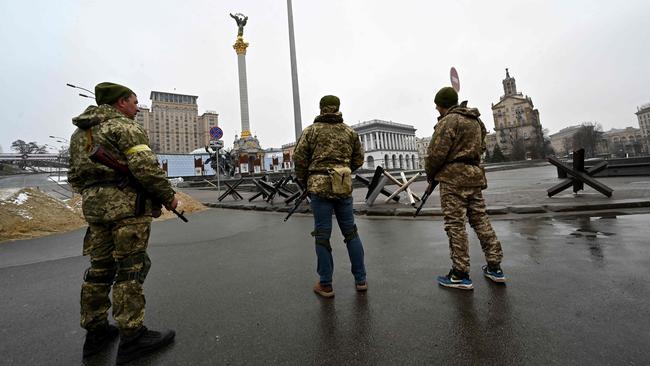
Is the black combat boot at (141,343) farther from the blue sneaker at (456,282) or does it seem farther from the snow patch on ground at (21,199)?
the snow patch on ground at (21,199)

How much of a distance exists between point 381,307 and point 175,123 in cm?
11626

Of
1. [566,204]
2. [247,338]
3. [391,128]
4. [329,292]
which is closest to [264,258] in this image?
[329,292]

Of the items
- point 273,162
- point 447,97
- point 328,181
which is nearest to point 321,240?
point 328,181

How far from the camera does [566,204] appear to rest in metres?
6.17

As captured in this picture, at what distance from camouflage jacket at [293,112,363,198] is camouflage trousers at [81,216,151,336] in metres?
1.43

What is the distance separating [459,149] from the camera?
2939mm

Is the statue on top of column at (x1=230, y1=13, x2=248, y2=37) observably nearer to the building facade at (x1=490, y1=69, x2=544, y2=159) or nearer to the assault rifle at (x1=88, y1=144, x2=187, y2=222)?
the assault rifle at (x1=88, y1=144, x2=187, y2=222)

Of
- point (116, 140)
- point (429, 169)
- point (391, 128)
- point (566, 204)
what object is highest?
point (391, 128)

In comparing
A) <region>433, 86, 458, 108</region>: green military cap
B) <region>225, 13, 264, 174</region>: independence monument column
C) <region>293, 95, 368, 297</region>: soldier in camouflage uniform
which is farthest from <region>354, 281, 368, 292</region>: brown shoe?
<region>225, 13, 264, 174</region>: independence monument column

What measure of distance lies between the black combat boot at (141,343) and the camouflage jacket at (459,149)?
110 inches

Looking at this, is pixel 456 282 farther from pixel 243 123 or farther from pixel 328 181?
pixel 243 123

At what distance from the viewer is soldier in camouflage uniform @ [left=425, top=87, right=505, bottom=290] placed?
284 cm

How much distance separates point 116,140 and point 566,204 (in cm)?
791

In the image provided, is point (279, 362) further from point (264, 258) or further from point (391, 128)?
point (391, 128)
